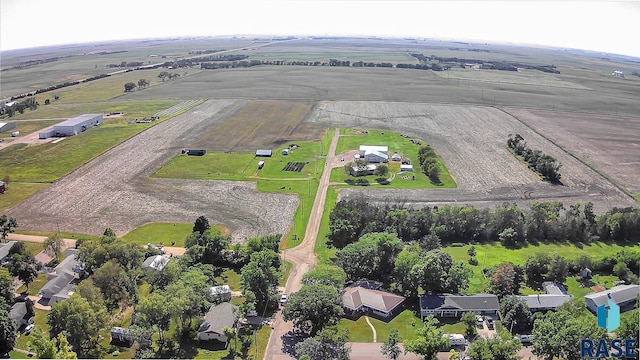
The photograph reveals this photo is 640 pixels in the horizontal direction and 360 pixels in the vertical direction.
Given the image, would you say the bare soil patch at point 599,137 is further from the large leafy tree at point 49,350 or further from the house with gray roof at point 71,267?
the house with gray roof at point 71,267

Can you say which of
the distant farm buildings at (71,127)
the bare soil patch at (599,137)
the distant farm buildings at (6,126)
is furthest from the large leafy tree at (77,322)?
the distant farm buildings at (6,126)

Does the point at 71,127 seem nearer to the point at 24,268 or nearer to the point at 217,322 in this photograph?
the point at 24,268

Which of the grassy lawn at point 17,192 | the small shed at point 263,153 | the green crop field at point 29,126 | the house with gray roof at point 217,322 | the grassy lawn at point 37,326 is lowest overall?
the grassy lawn at point 37,326

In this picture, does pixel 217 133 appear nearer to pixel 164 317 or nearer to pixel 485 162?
pixel 485 162

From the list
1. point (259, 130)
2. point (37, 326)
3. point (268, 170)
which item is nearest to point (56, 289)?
point (37, 326)

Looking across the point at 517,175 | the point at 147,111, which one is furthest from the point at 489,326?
the point at 147,111

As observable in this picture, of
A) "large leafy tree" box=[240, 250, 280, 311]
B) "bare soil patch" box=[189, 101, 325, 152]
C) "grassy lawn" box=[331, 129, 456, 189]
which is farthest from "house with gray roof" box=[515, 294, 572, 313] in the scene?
"bare soil patch" box=[189, 101, 325, 152]
